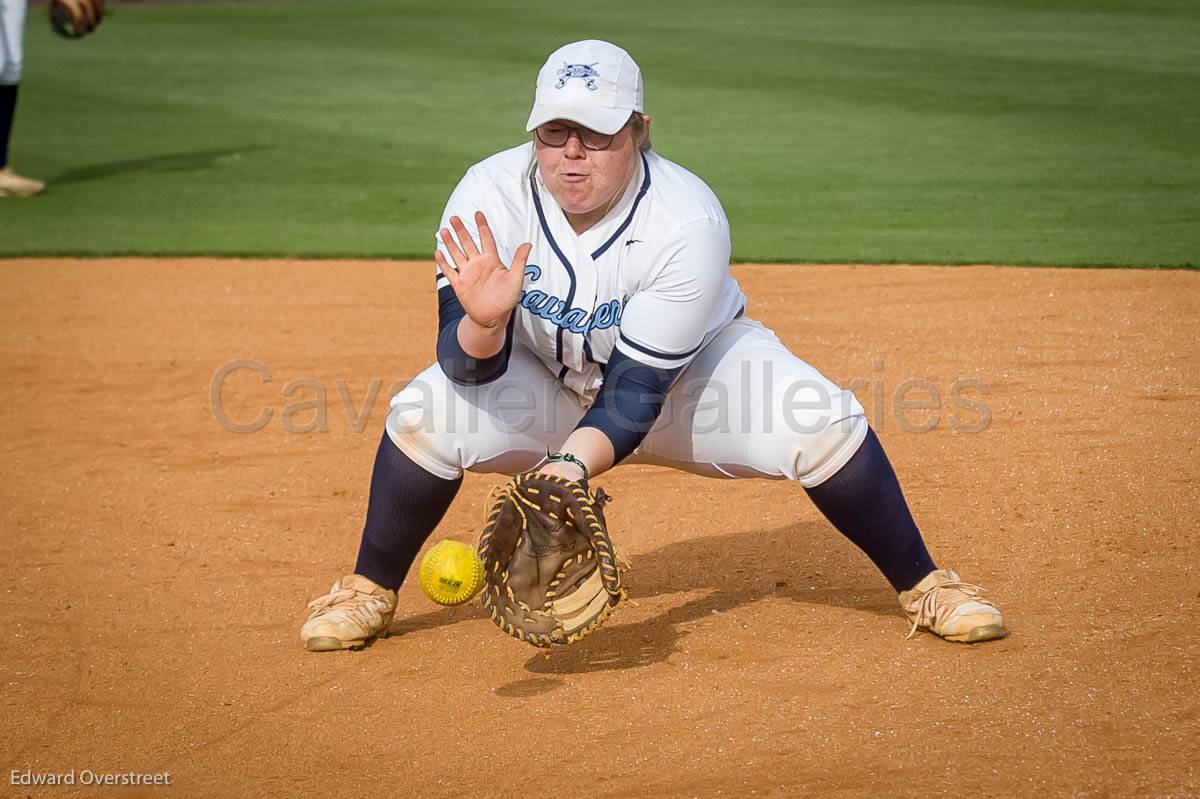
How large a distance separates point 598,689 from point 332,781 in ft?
2.27

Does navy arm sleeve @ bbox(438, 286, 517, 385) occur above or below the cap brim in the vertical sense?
below

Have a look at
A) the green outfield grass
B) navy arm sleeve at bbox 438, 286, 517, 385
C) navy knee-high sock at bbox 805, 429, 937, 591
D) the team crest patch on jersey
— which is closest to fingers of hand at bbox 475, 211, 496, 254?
navy arm sleeve at bbox 438, 286, 517, 385

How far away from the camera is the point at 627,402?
3.31 meters

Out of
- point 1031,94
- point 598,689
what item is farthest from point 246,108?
point 598,689

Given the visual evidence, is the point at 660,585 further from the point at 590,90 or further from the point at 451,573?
the point at 590,90

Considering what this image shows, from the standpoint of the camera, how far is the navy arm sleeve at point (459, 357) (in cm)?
334

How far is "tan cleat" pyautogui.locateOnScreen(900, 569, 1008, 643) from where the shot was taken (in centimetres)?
344

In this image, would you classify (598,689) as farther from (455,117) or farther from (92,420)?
(455,117)

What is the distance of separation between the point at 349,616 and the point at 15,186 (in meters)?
7.06

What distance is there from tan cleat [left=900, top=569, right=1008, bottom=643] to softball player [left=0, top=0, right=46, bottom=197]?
25.1 ft

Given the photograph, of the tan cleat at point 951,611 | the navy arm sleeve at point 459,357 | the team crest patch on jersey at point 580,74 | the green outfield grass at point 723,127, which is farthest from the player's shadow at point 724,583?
the green outfield grass at point 723,127

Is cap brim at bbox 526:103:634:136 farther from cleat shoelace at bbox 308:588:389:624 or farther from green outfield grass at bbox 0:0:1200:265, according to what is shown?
green outfield grass at bbox 0:0:1200:265

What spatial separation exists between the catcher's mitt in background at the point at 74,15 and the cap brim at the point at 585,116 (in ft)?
27.2

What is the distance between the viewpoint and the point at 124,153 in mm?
10938
